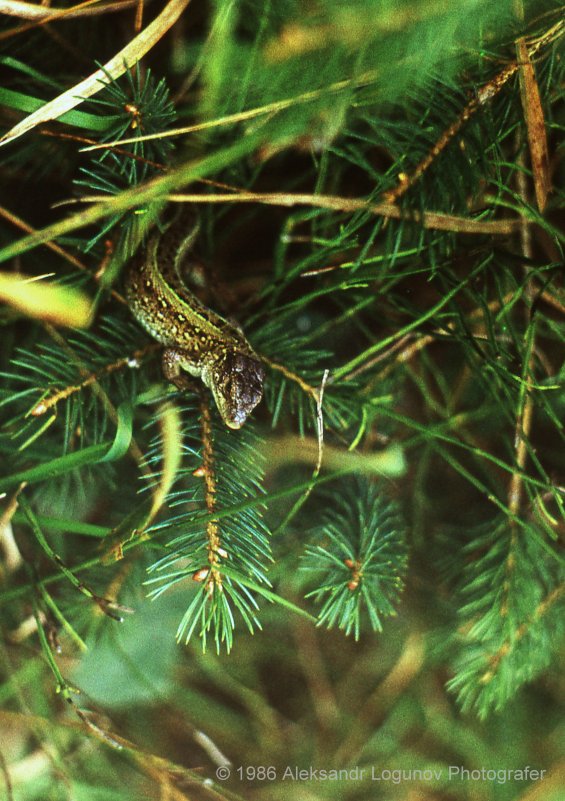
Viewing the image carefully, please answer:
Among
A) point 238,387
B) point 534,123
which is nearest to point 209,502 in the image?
point 238,387

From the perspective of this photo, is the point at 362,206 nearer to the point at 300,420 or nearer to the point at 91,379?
the point at 300,420

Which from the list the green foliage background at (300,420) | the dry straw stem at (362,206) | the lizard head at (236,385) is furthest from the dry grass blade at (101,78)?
the lizard head at (236,385)

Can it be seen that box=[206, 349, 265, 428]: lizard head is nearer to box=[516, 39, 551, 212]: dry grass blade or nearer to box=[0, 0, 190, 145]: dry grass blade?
box=[0, 0, 190, 145]: dry grass blade

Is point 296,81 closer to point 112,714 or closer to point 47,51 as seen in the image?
point 47,51

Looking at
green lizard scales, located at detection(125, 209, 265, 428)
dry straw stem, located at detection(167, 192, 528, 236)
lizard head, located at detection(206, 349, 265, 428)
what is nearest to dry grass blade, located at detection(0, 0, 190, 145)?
dry straw stem, located at detection(167, 192, 528, 236)

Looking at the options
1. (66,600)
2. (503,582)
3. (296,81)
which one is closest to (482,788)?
(503,582)
